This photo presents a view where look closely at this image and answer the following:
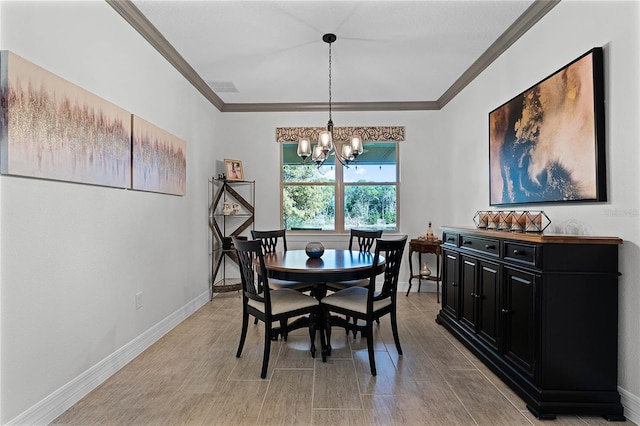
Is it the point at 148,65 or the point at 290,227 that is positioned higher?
the point at 148,65

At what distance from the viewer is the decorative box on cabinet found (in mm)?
4413

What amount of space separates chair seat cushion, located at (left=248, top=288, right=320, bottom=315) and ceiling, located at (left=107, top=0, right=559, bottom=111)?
2290 mm

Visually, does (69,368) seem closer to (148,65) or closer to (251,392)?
(251,392)

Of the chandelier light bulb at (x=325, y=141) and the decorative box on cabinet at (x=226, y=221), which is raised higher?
the chandelier light bulb at (x=325, y=141)

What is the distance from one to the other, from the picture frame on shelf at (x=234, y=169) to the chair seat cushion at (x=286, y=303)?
239 centimetres

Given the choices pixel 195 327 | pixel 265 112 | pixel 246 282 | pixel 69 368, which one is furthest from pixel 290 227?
pixel 69 368

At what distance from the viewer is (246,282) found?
8.34 ft

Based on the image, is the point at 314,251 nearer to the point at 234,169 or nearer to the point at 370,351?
the point at 370,351

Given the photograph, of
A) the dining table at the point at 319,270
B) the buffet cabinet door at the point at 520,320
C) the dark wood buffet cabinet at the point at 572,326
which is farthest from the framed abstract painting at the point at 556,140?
the dining table at the point at 319,270

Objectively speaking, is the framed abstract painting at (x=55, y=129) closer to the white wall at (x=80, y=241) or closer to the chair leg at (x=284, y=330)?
the white wall at (x=80, y=241)

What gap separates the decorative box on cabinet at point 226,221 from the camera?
441 cm

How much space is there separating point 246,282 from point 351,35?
2.38m

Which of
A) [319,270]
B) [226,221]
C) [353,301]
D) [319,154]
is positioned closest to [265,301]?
[319,270]

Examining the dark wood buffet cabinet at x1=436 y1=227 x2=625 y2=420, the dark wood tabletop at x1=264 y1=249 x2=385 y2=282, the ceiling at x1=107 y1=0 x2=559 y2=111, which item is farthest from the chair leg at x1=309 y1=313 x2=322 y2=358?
the ceiling at x1=107 y1=0 x2=559 y2=111
